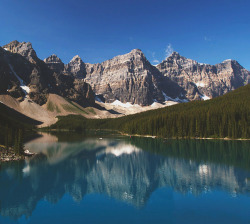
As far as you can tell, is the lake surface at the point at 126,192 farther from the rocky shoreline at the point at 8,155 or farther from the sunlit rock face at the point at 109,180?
the rocky shoreline at the point at 8,155

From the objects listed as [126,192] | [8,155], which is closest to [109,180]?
[126,192]

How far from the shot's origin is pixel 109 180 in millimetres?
43844

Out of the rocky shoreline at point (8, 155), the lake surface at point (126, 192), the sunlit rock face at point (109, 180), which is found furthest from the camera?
the rocky shoreline at point (8, 155)

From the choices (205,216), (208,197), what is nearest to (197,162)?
(208,197)

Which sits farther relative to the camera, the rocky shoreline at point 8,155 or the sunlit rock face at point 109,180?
the rocky shoreline at point 8,155

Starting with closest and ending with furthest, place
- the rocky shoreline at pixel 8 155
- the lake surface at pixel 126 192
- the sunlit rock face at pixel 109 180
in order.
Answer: the lake surface at pixel 126 192 → the sunlit rock face at pixel 109 180 → the rocky shoreline at pixel 8 155

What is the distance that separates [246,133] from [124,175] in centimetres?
8902

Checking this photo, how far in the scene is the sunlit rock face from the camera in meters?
34.3

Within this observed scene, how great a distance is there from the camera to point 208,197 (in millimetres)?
33312

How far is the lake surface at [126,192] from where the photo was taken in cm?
2755

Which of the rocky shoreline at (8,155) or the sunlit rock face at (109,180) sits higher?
the rocky shoreline at (8,155)

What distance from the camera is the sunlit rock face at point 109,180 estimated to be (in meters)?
34.3

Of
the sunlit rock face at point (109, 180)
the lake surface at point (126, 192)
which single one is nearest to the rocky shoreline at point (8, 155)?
the lake surface at point (126, 192)

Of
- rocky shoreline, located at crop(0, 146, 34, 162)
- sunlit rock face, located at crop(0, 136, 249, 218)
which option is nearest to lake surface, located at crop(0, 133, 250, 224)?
sunlit rock face, located at crop(0, 136, 249, 218)
